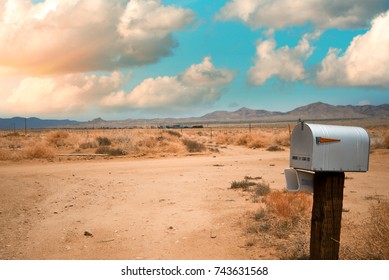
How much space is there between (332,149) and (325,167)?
0.19 metres

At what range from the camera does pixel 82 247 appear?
6.17 metres

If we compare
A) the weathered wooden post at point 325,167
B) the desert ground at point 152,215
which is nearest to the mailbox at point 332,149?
the weathered wooden post at point 325,167

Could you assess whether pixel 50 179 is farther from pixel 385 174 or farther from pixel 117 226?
pixel 385 174

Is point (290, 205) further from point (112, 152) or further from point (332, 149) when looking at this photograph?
point (112, 152)

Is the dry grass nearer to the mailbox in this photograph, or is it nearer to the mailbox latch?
the mailbox

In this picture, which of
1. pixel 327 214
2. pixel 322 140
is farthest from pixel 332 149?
pixel 327 214

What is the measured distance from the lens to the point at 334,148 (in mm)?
3893

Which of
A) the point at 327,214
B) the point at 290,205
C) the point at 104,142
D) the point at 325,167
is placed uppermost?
the point at 325,167

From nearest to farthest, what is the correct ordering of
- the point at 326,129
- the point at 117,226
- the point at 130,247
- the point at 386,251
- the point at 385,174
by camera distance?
the point at 326,129, the point at 386,251, the point at 130,247, the point at 117,226, the point at 385,174

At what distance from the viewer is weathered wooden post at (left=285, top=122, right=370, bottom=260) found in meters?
3.88

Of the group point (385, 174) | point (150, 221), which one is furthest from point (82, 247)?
point (385, 174)

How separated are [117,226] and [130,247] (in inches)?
51.9

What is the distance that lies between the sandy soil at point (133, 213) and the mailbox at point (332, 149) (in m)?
2.17

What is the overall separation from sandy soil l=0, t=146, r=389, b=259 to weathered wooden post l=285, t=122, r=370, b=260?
59.2 inches
